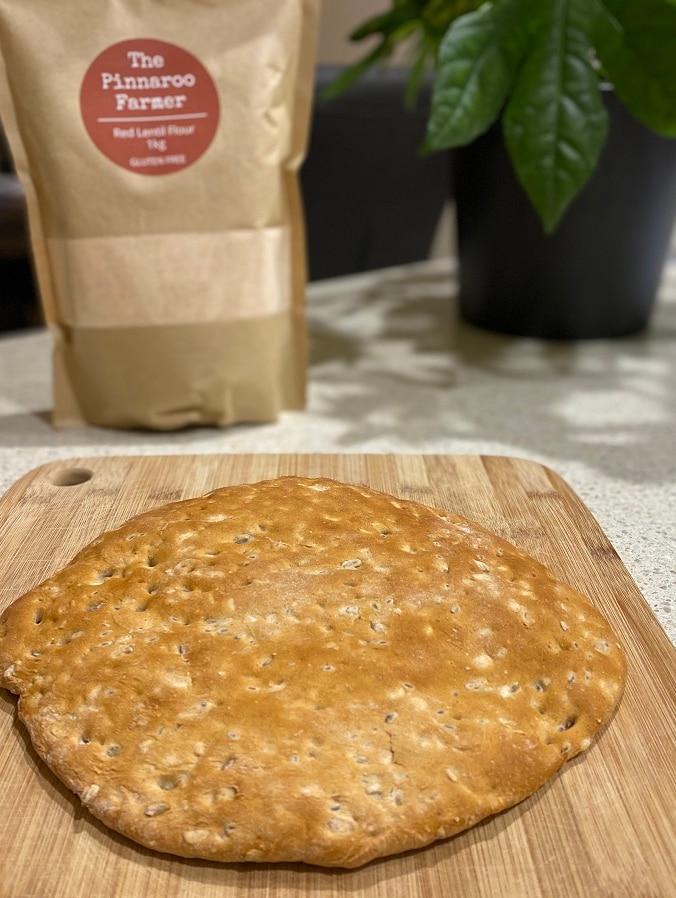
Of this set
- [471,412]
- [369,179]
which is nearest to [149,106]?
[471,412]

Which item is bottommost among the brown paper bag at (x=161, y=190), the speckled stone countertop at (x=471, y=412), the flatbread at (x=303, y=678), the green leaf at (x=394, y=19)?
the speckled stone countertop at (x=471, y=412)

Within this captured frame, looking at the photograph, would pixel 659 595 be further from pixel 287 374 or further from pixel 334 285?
pixel 334 285

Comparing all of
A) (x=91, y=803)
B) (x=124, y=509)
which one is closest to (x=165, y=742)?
(x=91, y=803)

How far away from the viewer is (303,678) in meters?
0.51

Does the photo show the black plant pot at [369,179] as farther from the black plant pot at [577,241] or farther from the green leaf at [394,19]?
the black plant pot at [577,241]

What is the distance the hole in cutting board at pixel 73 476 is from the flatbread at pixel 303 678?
18 cm

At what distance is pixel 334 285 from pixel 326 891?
1.33 metres

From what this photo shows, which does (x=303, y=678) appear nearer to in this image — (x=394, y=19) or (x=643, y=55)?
(x=643, y=55)

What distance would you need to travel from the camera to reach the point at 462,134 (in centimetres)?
98

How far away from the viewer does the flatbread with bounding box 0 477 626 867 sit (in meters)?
0.46

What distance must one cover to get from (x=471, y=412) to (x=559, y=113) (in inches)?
14.2

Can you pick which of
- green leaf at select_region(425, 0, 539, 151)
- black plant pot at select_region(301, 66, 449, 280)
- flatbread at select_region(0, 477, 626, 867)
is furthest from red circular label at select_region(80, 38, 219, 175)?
black plant pot at select_region(301, 66, 449, 280)

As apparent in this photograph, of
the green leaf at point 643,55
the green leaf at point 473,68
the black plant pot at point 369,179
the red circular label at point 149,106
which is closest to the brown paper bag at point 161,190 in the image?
the red circular label at point 149,106

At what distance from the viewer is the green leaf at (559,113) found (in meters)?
0.97
